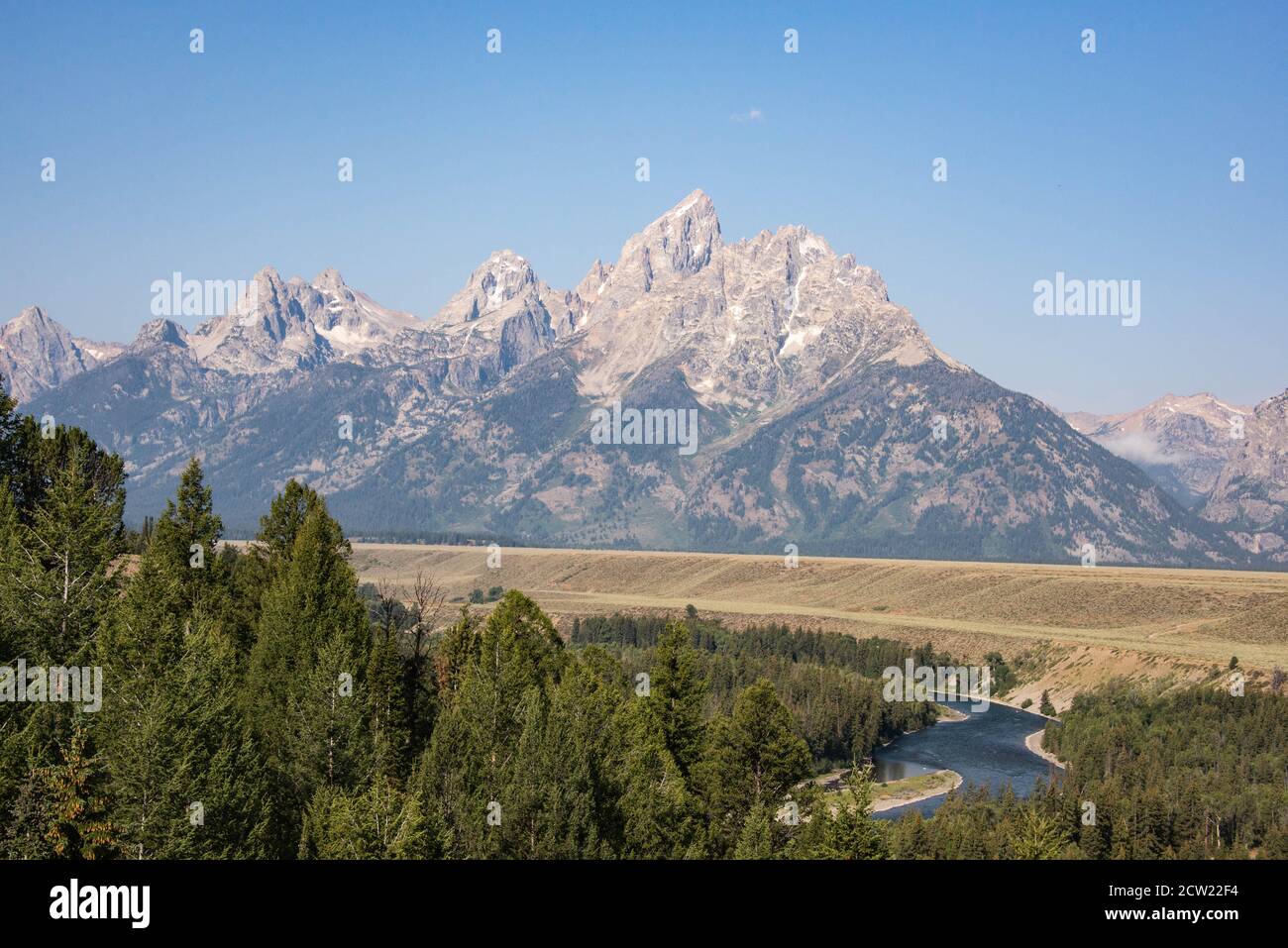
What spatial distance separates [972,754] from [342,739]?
342 feet

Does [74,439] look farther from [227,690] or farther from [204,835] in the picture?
[204,835]

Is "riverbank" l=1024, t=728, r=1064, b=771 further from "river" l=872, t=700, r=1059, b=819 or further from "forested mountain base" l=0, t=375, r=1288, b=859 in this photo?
"forested mountain base" l=0, t=375, r=1288, b=859

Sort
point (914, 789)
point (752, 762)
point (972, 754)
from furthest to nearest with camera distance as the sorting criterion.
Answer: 1. point (972, 754)
2. point (914, 789)
3. point (752, 762)

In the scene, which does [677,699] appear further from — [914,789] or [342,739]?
[914,789]

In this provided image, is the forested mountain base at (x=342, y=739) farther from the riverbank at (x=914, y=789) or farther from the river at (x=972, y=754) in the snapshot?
the river at (x=972, y=754)

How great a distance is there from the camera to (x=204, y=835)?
35031mm

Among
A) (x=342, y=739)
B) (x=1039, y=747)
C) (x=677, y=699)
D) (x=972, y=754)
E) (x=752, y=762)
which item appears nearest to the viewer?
(x=342, y=739)

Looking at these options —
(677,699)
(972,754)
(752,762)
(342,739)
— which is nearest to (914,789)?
(972,754)

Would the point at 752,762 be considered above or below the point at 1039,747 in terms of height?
above

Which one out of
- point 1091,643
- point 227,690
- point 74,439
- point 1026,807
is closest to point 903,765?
point 1026,807

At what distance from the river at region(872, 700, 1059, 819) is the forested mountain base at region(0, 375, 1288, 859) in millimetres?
21679

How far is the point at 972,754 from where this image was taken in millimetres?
133750

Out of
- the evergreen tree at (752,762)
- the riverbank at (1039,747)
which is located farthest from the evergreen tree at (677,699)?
the riverbank at (1039,747)

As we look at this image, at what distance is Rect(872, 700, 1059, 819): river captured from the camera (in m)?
118
